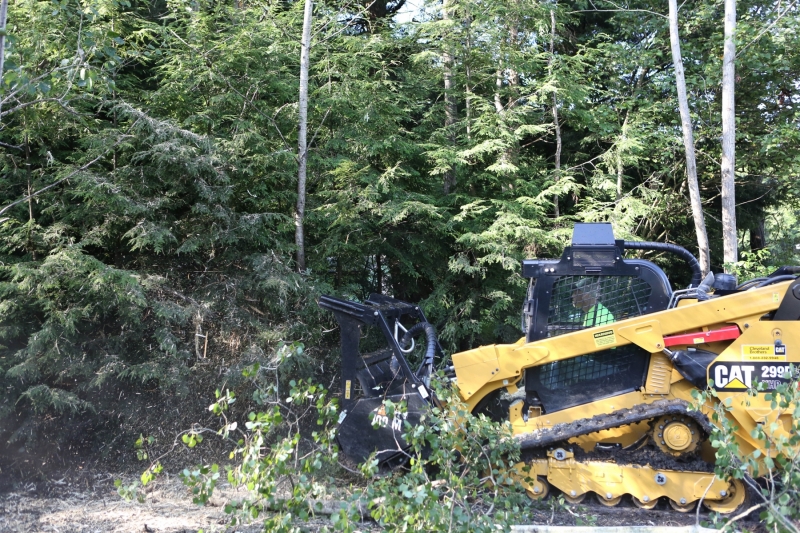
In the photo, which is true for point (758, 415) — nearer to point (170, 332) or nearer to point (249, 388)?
point (249, 388)

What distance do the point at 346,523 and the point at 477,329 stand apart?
6934mm

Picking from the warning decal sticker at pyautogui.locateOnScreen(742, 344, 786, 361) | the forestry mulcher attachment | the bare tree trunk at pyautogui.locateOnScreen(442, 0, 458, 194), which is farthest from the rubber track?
the bare tree trunk at pyautogui.locateOnScreen(442, 0, 458, 194)

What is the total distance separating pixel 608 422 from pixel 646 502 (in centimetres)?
74

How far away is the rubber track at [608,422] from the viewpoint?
5.31 meters

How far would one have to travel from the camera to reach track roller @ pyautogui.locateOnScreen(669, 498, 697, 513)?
213 inches

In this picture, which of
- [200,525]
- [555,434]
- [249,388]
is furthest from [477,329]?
[200,525]

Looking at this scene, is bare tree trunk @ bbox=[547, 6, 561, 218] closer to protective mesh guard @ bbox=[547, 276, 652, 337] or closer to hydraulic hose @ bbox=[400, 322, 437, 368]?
protective mesh guard @ bbox=[547, 276, 652, 337]

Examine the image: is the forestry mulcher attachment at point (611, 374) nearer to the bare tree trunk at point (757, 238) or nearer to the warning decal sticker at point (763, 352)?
the warning decal sticker at point (763, 352)

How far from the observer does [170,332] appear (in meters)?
7.30

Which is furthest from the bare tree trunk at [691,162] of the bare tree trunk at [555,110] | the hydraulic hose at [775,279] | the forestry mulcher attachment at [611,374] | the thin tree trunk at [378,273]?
the thin tree trunk at [378,273]

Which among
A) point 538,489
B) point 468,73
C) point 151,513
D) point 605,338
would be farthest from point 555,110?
point 151,513

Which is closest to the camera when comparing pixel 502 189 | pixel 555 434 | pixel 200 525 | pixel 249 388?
pixel 200 525

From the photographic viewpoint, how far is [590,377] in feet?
19.1

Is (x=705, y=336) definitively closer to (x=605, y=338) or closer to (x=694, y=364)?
(x=694, y=364)
